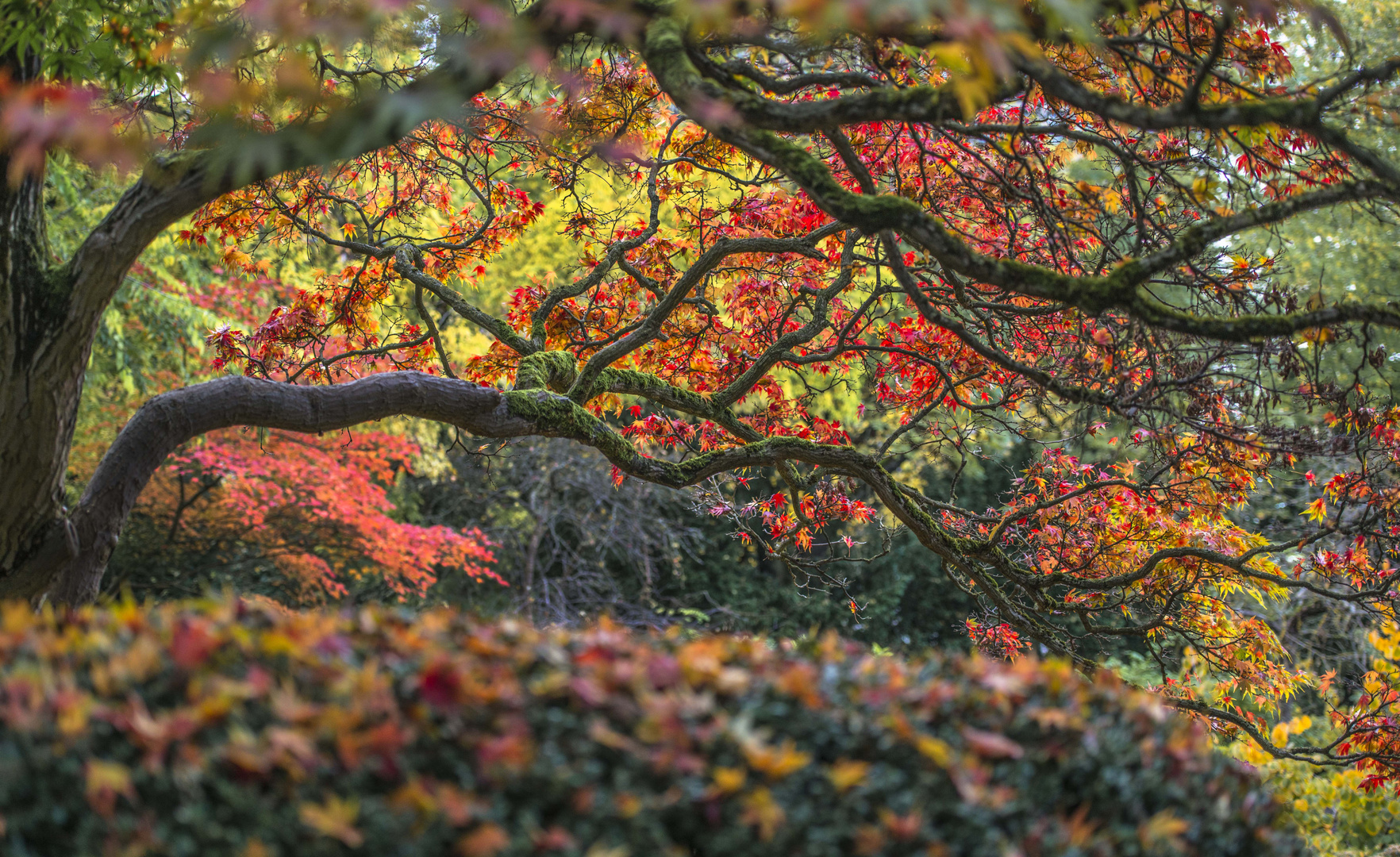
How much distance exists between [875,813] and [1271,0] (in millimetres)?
2718

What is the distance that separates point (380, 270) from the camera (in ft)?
19.2

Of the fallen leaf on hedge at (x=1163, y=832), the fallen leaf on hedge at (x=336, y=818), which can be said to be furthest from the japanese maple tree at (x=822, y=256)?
the fallen leaf on hedge at (x=1163, y=832)

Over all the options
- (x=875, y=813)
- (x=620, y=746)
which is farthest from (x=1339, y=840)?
(x=620, y=746)

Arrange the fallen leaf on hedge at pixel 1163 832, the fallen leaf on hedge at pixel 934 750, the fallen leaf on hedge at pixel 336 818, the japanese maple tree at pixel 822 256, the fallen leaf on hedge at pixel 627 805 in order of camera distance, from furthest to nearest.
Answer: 1. the japanese maple tree at pixel 822 256
2. the fallen leaf on hedge at pixel 1163 832
3. the fallen leaf on hedge at pixel 934 750
4. the fallen leaf on hedge at pixel 627 805
5. the fallen leaf on hedge at pixel 336 818

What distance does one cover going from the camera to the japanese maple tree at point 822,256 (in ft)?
8.84

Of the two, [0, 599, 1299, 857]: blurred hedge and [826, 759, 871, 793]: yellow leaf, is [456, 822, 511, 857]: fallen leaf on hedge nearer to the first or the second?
[0, 599, 1299, 857]: blurred hedge

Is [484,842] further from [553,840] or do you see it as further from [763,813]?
[763,813]

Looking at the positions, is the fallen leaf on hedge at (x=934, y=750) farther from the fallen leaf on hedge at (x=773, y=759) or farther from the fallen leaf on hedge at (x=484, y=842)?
the fallen leaf on hedge at (x=484, y=842)

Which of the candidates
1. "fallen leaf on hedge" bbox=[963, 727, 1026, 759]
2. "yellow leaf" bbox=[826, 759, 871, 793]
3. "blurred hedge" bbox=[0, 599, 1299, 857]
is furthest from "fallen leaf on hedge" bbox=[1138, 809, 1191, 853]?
"yellow leaf" bbox=[826, 759, 871, 793]

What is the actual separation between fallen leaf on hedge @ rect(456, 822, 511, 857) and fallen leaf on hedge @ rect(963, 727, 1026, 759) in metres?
0.92

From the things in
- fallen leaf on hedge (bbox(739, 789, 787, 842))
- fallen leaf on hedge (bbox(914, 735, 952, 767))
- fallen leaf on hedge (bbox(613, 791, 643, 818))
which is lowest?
fallen leaf on hedge (bbox(613, 791, 643, 818))

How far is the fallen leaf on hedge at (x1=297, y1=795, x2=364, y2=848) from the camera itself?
1.55 m

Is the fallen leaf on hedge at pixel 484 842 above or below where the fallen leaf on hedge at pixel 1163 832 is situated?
below

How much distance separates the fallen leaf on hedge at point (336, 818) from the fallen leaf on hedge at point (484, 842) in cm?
18
